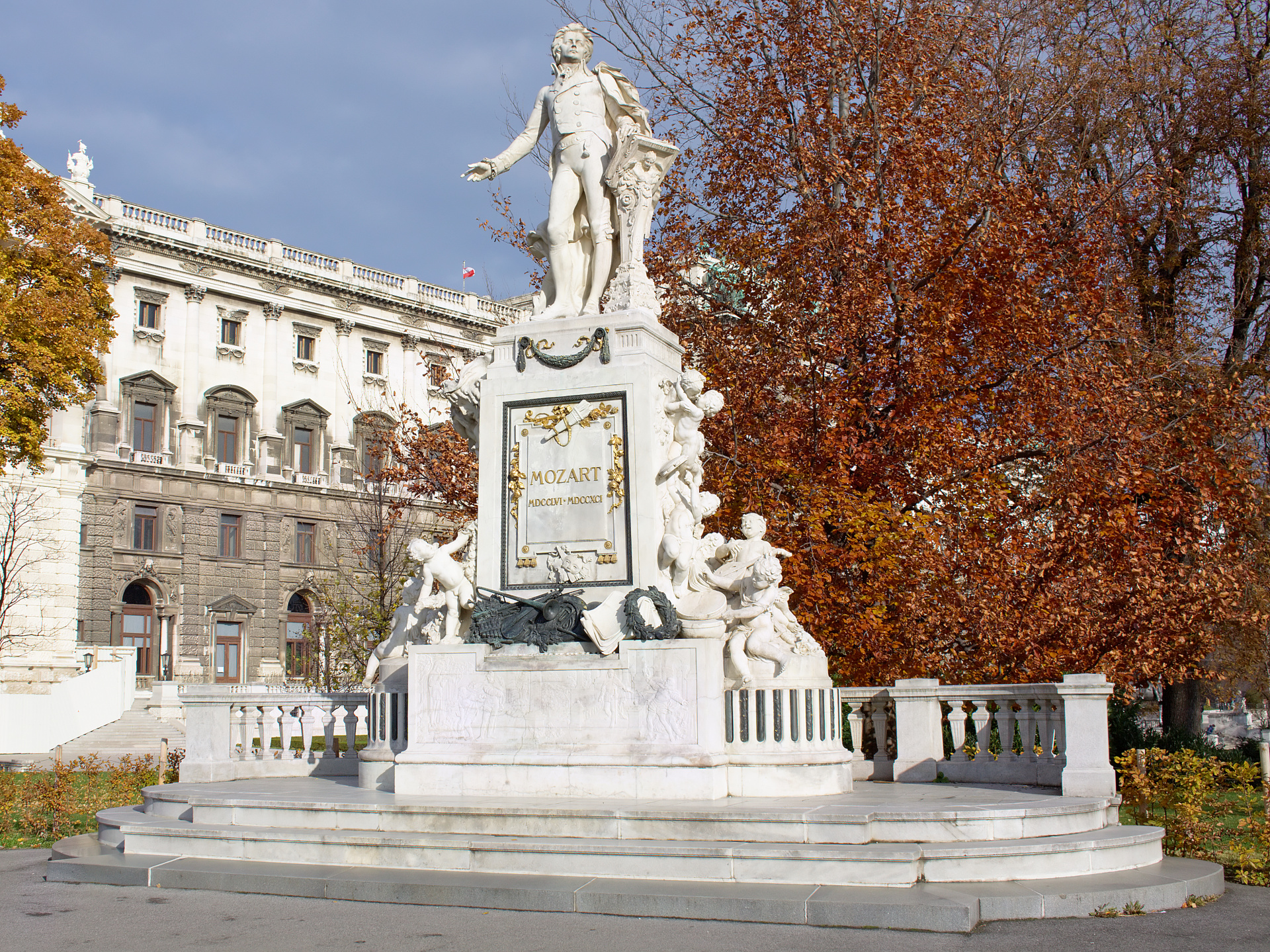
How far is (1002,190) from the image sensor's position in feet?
67.4

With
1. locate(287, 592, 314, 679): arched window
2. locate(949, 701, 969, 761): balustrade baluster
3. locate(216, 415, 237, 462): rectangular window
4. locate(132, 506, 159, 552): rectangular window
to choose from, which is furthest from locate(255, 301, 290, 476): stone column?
locate(949, 701, 969, 761): balustrade baluster

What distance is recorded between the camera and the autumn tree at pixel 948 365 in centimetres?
1856

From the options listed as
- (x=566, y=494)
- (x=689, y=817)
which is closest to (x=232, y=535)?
(x=566, y=494)

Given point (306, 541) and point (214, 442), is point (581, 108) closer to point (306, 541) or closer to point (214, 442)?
point (214, 442)

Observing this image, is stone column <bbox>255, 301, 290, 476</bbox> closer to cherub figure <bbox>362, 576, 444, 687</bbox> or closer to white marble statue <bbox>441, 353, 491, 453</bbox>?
cherub figure <bbox>362, 576, 444, 687</bbox>

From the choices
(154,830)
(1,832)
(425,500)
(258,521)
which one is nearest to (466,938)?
(154,830)

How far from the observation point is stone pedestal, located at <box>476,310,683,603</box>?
11016 millimetres

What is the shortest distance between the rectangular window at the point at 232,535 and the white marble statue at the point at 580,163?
4404cm

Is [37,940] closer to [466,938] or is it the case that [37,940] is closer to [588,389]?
[466,938]

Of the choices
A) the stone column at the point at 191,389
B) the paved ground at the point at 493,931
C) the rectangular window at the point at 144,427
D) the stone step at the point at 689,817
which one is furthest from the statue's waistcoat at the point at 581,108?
the stone column at the point at 191,389

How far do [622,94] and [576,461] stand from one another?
413 centimetres

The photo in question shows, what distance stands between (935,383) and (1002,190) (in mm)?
3694

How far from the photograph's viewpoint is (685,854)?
8078 millimetres

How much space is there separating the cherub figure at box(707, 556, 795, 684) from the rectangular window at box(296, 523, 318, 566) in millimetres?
47719
